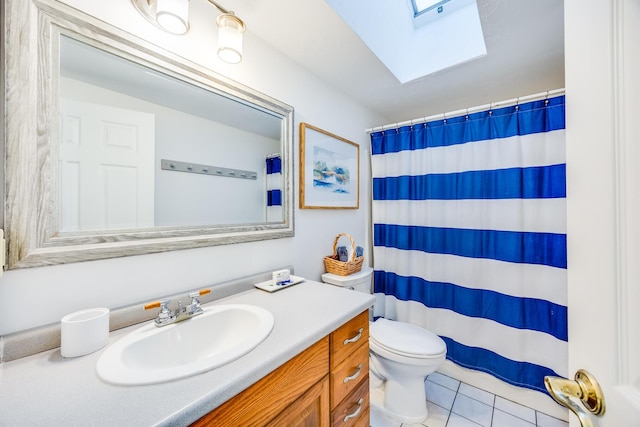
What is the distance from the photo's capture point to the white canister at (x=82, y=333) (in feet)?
2.10

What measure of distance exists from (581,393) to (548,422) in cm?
151

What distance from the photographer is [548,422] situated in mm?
1360

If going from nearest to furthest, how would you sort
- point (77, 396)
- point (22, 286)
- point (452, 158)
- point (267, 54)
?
point (77, 396) → point (22, 286) → point (267, 54) → point (452, 158)

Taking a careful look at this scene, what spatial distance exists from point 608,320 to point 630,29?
1.49 feet

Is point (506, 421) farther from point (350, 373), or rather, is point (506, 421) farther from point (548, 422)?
point (350, 373)

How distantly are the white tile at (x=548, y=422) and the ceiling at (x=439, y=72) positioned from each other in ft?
6.87

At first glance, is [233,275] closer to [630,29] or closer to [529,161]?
[630,29]

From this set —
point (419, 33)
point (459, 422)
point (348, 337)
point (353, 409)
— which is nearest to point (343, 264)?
point (348, 337)

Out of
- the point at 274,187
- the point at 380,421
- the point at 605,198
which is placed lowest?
the point at 380,421

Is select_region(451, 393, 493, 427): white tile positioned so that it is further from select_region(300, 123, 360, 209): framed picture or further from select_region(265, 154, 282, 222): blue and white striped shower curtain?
select_region(265, 154, 282, 222): blue and white striped shower curtain

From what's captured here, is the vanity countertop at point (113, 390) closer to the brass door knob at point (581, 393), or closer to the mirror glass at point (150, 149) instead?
the mirror glass at point (150, 149)

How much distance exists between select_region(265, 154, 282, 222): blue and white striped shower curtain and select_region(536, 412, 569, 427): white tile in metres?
1.86

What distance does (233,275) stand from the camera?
1146mm

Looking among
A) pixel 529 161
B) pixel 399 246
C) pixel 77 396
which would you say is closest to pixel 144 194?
pixel 77 396
